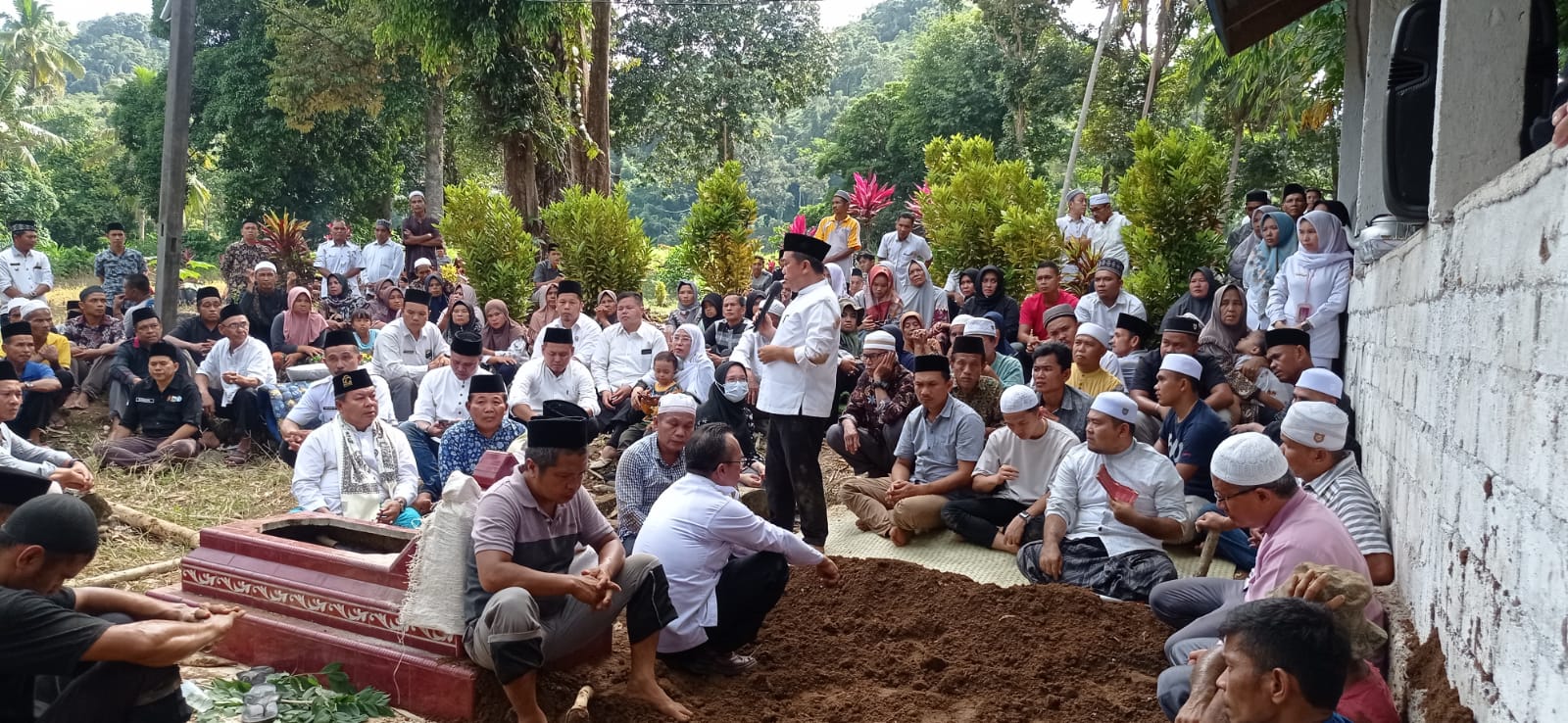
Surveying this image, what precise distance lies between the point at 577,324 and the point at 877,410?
3338 millimetres

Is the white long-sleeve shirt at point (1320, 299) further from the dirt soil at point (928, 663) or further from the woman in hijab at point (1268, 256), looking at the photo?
the dirt soil at point (928, 663)

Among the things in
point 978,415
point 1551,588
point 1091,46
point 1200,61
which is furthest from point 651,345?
point 1091,46

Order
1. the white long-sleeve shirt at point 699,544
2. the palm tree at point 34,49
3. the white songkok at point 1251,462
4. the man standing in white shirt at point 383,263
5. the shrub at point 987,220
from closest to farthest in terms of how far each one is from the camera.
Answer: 1. the white songkok at point 1251,462
2. the white long-sleeve shirt at point 699,544
3. the shrub at point 987,220
4. the man standing in white shirt at point 383,263
5. the palm tree at point 34,49

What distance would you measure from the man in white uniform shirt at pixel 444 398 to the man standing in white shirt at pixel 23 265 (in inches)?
274

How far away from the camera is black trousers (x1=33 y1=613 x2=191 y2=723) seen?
3188 mm

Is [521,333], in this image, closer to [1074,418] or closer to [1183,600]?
[1074,418]

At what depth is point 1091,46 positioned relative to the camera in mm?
23531

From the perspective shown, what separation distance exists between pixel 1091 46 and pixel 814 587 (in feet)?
67.6

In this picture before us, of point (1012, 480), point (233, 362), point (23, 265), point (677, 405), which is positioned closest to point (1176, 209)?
point (1012, 480)

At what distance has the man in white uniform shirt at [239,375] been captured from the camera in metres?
9.23

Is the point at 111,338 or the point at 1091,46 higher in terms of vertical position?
the point at 1091,46

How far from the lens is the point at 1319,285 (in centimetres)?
717

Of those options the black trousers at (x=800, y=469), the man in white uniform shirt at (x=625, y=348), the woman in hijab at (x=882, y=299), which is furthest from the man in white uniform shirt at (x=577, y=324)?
the black trousers at (x=800, y=469)

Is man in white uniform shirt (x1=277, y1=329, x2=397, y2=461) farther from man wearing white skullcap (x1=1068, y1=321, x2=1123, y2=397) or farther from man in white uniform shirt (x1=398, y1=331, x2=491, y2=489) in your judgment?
man wearing white skullcap (x1=1068, y1=321, x2=1123, y2=397)
